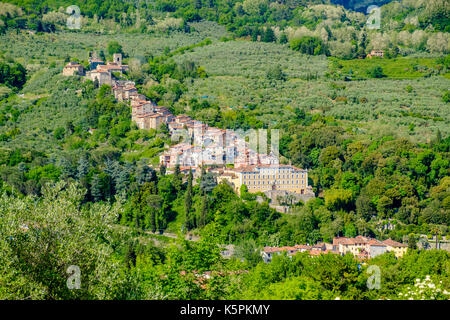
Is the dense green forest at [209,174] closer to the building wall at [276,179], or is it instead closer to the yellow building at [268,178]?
the yellow building at [268,178]

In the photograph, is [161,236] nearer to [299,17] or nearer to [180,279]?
[180,279]

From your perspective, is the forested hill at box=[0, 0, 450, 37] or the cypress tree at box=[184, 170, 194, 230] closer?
the cypress tree at box=[184, 170, 194, 230]

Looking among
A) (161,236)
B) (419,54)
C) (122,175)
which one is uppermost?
(419,54)

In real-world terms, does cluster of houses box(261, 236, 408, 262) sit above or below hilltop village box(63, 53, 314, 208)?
below

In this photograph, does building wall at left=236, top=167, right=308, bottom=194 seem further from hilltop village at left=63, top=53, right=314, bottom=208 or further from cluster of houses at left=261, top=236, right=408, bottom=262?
cluster of houses at left=261, top=236, right=408, bottom=262

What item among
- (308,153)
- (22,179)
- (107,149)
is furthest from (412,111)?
(22,179)

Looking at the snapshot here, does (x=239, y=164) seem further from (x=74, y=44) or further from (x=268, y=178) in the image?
(x=74, y=44)

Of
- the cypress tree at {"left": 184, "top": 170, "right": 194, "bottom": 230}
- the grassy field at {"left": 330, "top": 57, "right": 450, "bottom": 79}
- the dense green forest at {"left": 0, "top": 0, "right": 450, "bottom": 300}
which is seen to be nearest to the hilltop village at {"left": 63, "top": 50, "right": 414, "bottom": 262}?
the dense green forest at {"left": 0, "top": 0, "right": 450, "bottom": 300}

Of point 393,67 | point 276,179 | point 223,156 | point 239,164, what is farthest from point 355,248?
point 393,67
